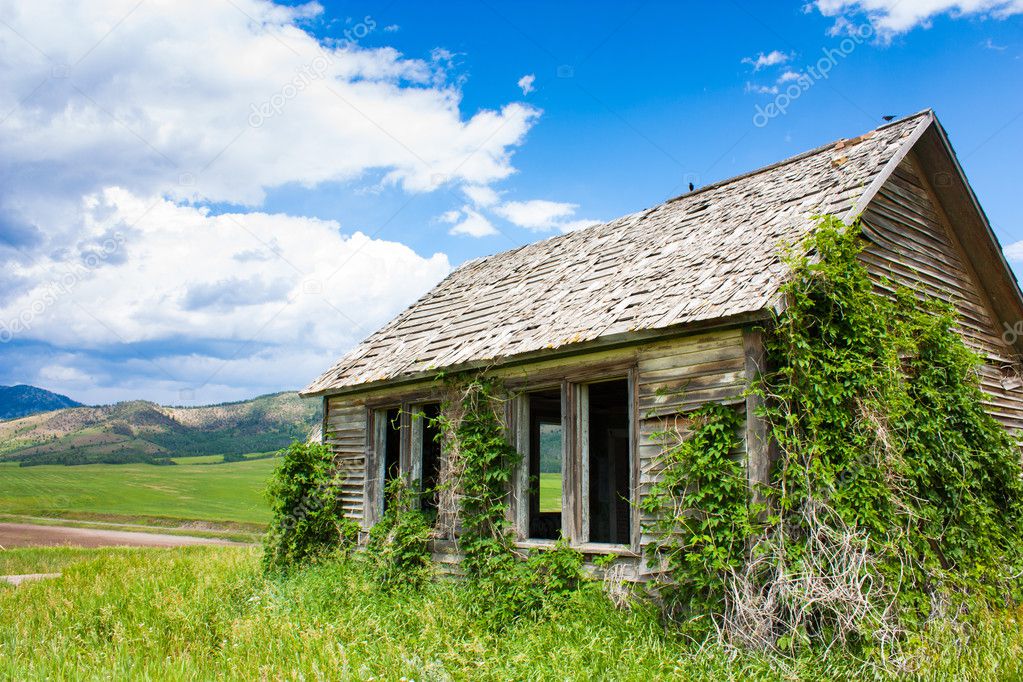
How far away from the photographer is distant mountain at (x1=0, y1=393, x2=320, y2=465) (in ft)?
454

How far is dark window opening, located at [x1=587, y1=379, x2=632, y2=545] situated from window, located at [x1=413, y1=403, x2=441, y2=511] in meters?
2.63

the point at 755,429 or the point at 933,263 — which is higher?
the point at 933,263

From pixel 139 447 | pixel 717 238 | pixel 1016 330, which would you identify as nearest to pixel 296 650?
pixel 717 238

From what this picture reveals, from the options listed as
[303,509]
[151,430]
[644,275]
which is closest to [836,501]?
[644,275]

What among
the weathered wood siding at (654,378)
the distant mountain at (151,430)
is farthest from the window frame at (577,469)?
the distant mountain at (151,430)

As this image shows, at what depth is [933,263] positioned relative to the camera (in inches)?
396

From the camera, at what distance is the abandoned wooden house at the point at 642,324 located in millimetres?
7594

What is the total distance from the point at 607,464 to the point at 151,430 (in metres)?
176

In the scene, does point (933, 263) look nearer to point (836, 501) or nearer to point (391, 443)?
point (836, 501)

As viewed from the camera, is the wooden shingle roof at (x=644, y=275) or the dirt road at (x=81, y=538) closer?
the wooden shingle roof at (x=644, y=275)

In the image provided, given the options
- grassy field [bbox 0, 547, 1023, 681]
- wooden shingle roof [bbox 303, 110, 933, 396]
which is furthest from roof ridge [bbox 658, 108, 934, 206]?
grassy field [bbox 0, 547, 1023, 681]

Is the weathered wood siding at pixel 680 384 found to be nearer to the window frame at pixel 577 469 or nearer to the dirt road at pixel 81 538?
the window frame at pixel 577 469

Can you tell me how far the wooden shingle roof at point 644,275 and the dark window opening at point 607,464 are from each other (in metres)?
2.55

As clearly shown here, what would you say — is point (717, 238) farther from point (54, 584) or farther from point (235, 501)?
point (235, 501)
